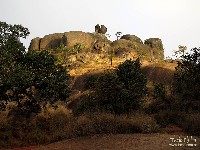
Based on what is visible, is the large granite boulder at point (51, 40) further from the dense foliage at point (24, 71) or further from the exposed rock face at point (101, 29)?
the dense foliage at point (24, 71)

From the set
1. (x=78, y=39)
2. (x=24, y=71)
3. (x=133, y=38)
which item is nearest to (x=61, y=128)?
(x=24, y=71)

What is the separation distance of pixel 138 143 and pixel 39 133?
7.87 meters

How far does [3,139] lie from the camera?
17094mm

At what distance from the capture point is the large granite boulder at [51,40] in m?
96.8

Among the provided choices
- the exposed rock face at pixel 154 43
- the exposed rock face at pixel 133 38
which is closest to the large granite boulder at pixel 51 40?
the exposed rock face at pixel 133 38

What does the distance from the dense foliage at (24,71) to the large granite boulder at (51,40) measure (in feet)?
261

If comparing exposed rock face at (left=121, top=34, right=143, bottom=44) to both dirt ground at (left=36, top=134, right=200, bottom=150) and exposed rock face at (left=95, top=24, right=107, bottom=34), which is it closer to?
exposed rock face at (left=95, top=24, right=107, bottom=34)

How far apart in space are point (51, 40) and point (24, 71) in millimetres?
85443

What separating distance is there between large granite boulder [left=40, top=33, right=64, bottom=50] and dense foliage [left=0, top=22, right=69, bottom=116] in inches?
3131

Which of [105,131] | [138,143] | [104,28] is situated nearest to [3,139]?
[105,131]

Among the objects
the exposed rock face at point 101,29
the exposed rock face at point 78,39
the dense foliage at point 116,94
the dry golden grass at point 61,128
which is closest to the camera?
the dry golden grass at point 61,128

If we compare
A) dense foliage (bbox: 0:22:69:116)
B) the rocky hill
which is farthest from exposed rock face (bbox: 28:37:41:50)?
dense foliage (bbox: 0:22:69:116)

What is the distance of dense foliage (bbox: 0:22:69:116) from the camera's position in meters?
15.4

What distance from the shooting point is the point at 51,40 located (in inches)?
3910
